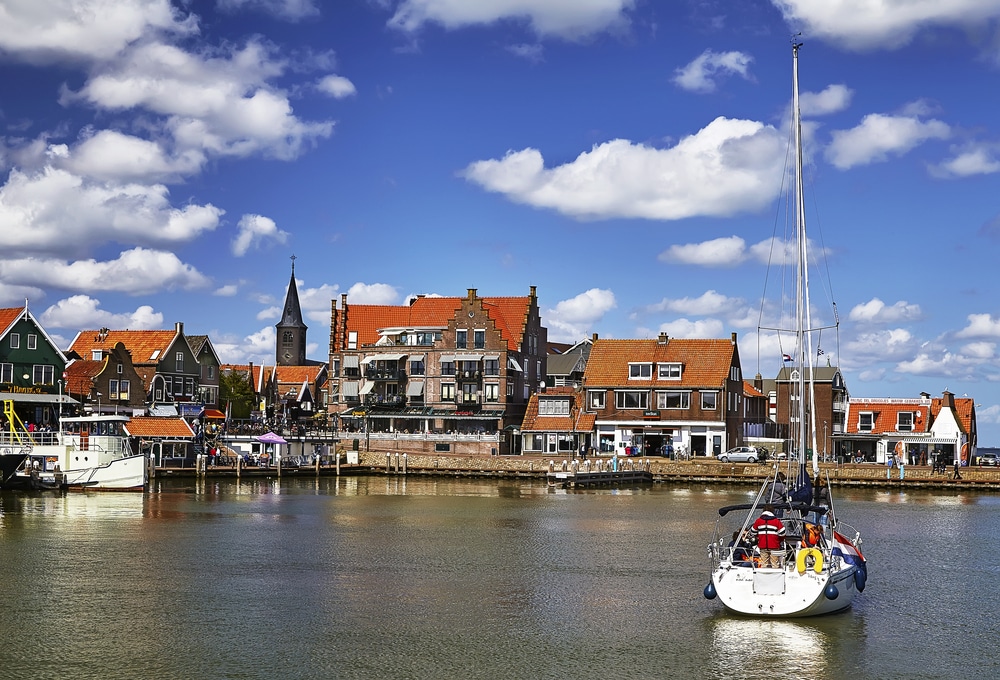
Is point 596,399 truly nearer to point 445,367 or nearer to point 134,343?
point 445,367

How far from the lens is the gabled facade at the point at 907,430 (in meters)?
108

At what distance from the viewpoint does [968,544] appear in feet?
170

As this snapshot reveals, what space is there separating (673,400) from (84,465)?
2023 inches

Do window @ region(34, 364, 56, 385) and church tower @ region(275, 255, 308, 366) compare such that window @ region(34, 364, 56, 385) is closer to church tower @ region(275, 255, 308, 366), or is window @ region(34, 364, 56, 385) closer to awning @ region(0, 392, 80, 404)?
awning @ region(0, 392, 80, 404)

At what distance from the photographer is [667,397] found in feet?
334

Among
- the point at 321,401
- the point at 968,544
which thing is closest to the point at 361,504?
the point at 968,544

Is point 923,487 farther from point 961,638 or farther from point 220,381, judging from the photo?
point 220,381

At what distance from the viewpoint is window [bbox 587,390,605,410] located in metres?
103

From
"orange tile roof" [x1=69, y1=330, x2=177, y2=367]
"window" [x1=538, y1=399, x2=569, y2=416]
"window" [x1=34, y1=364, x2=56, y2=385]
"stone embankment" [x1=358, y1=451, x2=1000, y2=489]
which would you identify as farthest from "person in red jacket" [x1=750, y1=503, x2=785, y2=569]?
"orange tile roof" [x1=69, y1=330, x2=177, y2=367]

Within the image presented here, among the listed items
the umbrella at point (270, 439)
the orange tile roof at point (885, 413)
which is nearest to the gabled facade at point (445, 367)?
the umbrella at point (270, 439)

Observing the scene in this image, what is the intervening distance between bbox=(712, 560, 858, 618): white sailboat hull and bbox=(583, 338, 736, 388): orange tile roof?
226 ft

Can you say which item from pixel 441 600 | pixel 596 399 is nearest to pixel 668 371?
pixel 596 399

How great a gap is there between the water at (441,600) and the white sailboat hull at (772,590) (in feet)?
1.58

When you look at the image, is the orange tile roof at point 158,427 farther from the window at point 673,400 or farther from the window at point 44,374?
the window at point 673,400
